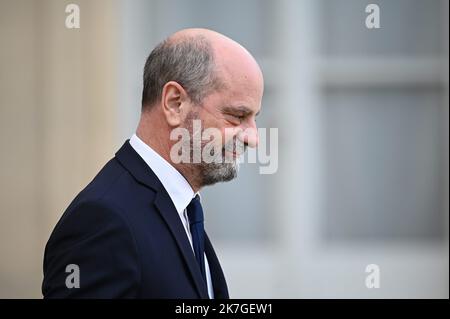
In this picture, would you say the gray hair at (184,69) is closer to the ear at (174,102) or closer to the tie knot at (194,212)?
the ear at (174,102)

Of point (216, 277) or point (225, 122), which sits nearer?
point (225, 122)

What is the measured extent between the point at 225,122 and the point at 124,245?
422mm

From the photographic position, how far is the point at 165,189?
1.96 m

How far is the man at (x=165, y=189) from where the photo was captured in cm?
176

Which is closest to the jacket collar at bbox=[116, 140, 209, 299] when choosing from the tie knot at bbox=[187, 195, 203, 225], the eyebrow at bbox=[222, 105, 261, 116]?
the tie knot at bbox=[187, 195, 203, 225]

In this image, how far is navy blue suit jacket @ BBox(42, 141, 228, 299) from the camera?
1751 millimetres

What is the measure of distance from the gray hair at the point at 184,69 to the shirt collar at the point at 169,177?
0.14m

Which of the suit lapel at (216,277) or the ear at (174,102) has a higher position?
the ear at (174,102)

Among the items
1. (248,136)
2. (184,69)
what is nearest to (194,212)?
(248,136)

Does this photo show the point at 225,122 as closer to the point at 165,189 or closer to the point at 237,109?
the point at 237,109

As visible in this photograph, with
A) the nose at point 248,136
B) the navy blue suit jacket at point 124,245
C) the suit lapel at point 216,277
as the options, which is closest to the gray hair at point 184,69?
the nose at point 248,136

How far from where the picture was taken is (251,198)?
16.3 feet

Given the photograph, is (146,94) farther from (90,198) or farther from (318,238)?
(318,238)

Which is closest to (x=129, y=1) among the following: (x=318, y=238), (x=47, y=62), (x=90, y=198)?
(x=47, y=62)
